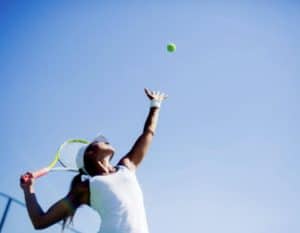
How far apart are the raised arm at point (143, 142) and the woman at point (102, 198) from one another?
12cm

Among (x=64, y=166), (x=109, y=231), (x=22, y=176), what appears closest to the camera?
(x=109, y=231)

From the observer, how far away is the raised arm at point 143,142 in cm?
343

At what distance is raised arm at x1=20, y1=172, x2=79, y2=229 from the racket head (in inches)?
76.6

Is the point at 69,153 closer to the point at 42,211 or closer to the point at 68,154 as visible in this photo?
the point at 68,154

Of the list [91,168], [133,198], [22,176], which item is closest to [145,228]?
[133,198]

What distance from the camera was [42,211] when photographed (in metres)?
2.81

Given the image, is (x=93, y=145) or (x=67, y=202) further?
(x=93, y=145)

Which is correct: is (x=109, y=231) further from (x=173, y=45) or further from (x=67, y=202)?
(x=173, y=45)

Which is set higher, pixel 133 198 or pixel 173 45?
pixel 173 45

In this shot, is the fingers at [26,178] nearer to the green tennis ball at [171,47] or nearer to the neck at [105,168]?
the neck at [105,168]

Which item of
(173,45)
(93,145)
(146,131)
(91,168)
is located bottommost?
(91,168)

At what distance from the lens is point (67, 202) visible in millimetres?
2869

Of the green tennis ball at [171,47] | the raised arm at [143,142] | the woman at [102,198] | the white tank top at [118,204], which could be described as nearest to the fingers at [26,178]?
the woman at [102,198]

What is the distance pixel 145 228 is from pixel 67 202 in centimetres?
57
